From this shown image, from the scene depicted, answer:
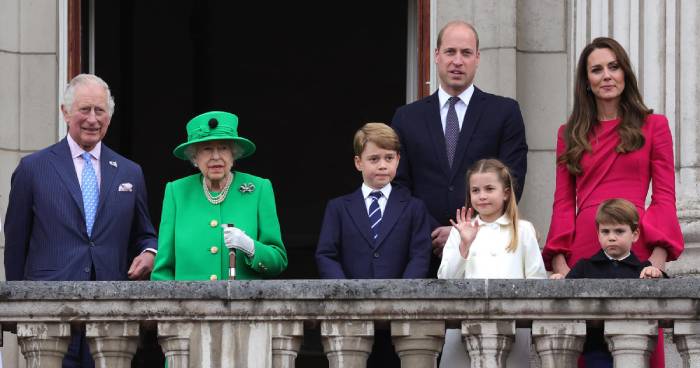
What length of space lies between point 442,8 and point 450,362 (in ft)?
13.5

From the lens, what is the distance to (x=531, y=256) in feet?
28.9

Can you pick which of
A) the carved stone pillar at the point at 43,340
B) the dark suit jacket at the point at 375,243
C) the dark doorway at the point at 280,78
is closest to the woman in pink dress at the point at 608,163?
the dark suit jacket at the point at 375,243

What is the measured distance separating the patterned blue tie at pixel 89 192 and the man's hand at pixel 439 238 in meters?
Result: 1.49

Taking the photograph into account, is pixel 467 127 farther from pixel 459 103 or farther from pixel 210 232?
pixel 210 232

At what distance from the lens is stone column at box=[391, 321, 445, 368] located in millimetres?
8195

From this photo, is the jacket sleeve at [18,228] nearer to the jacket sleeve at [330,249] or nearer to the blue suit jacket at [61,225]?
the blue suit jacket at [61,225]

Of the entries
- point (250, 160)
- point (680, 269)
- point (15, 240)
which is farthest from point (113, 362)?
point (250, 160)

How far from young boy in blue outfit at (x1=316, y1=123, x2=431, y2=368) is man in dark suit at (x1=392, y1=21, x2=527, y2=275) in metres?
0.25

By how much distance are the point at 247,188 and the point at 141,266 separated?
0.58m

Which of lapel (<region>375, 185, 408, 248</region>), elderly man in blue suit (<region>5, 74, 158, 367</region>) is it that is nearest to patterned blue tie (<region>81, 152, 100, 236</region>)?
elderly man in blue suit (<region>5, 74, 158, 367</region>)

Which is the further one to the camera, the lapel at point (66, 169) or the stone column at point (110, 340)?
the lapel at point (66, 169)

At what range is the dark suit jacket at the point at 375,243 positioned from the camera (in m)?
9.08

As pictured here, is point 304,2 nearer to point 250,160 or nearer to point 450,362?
point 250,160

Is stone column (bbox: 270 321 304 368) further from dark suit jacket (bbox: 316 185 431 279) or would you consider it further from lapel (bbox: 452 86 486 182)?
lapel (bbox: 452 86 486 182)
